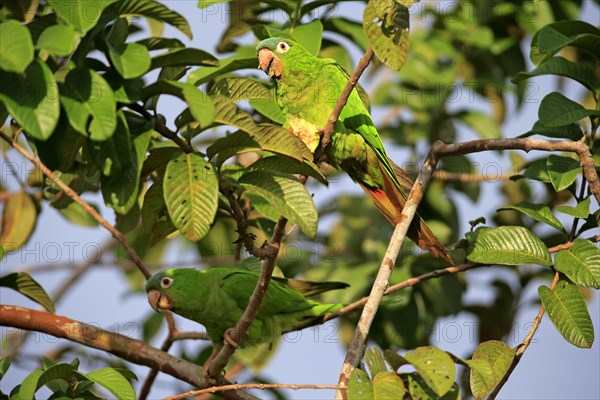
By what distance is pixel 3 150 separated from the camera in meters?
3.88

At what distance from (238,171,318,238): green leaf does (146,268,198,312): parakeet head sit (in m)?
1.53

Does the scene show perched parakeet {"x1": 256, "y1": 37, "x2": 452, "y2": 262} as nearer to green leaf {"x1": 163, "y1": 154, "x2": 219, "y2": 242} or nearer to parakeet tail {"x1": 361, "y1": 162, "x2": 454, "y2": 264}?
parakeet tail {"x1": 361, "y1": 162, "x2": 454, "y2": 264}

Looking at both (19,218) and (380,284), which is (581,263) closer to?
(380,284)

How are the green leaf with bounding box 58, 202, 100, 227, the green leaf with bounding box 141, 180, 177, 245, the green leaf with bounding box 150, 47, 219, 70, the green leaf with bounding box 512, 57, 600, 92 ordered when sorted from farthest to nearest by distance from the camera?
the green leaf with bounding box 58, 202, 100, 227
the green leaf with bounding box 512, 57, 600, 92
the green leaf with bounding box 141, 180, 177, 245
the green leaf with bounding box 150, 47, 219, 70

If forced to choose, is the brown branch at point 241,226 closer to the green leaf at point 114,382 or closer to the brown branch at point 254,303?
the brown branch at point 254,303

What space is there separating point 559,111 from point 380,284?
105 centimetres

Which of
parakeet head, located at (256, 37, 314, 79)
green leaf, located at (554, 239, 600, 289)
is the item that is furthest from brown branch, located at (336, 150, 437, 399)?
parakeet head, located at (256, 37, 314, 79)

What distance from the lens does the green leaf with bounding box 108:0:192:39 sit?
223 centimetres

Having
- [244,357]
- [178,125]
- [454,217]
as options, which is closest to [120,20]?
[178,125]

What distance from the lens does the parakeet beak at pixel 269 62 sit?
10.6 ft

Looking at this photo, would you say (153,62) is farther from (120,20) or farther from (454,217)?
(454,217)

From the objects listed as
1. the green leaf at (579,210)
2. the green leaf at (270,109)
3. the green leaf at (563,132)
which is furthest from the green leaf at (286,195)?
the green leaf at (563,132)

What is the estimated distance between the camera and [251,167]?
7.84ft

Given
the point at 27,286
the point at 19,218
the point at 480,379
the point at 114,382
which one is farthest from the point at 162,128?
the point at 19,218
